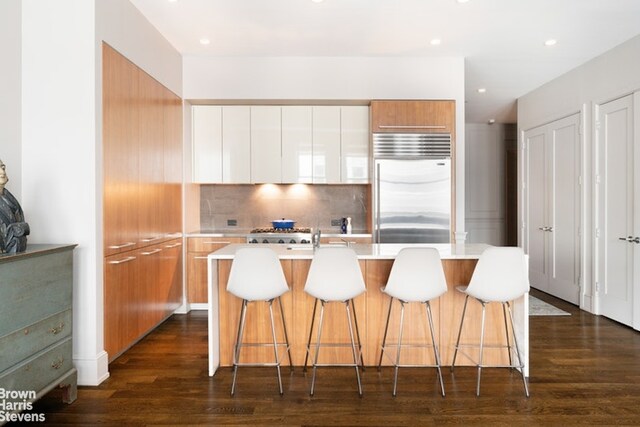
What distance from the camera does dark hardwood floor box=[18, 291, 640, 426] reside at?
102 inches

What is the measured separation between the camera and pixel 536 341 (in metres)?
4.05

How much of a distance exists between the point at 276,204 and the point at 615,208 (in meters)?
4.00

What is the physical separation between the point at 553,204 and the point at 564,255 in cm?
72

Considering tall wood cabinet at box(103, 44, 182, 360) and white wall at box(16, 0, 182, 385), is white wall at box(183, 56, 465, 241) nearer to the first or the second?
tall wood cabinet at box(103, 44, 182, 360)

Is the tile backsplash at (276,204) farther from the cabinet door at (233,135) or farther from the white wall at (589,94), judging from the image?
the white wall at (589,94)

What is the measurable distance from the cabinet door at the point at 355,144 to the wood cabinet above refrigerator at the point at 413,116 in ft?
1.07

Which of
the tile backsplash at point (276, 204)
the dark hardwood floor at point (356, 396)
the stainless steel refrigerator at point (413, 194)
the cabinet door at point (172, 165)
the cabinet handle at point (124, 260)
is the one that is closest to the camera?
the dark hardwood floor at point (356, 396)

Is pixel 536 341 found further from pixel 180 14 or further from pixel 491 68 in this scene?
pixel 180 14

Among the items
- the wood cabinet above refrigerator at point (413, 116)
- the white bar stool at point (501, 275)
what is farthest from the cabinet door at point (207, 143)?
the white bar stool at point (501, 275)

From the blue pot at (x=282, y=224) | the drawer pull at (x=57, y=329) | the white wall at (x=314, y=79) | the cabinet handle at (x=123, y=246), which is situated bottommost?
the drawer pull at (x=57, y=329)

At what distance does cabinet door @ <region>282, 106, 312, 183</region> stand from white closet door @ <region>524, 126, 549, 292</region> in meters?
3.39

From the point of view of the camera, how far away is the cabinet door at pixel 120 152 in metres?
3.26

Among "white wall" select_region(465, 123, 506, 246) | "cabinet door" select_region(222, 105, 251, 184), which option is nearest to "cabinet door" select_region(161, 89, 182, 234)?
"cabinet door" select_region(222, 105, 251, 184)

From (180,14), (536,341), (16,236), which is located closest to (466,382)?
(536,341)
